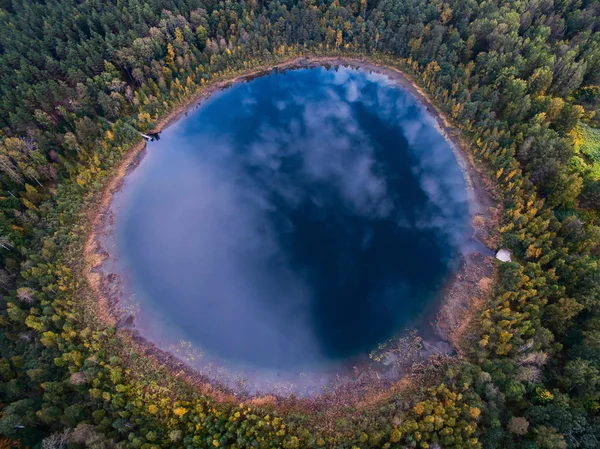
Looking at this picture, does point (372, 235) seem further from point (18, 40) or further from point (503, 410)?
point (18, 40)

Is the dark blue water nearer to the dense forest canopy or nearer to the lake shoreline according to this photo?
the lake shoreline

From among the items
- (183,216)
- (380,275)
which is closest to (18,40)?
(183,216)

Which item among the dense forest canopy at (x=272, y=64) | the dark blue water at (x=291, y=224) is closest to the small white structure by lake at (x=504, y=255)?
the dense forest canopy at (x=272, y=64)

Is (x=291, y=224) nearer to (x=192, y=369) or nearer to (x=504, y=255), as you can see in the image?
(x=192, y=369)

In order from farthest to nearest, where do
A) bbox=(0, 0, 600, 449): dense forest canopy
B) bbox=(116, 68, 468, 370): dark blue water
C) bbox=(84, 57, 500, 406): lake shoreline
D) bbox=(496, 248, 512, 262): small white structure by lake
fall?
bbox=(496, 248, 512, 262): small white structure by lake → bbox=(116, 68, 468, 370): dark blue water → bbox=(84, 57, 500, 406): lake shoreline → bbox=(0, 0, 600, 449): dense forest canopy

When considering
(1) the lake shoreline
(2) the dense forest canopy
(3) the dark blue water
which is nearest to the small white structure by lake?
(2) the dense forest canopy

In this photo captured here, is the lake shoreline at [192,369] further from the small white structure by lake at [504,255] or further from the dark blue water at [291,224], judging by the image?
the dark blue water at [291,224]
